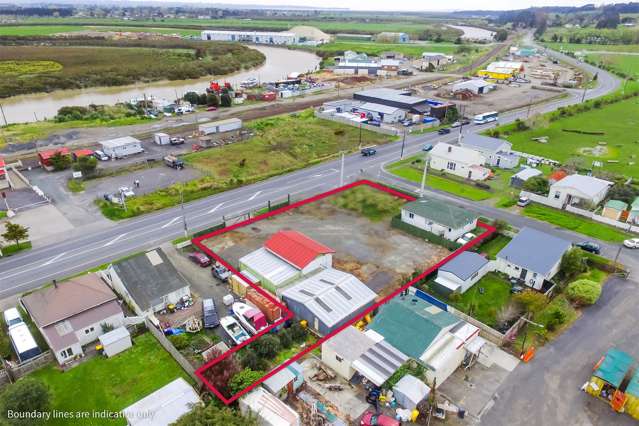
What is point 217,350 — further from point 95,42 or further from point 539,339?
point 95,42

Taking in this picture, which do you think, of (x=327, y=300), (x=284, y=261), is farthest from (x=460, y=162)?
(x=327, y=300)

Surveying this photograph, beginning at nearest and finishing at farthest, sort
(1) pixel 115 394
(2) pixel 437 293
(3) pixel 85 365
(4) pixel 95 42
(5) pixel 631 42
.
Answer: (1) pixel 115 394 < (3) pixel 85 365 < (2) pixel 437 293 < (4) pixel 95 42 < (5) pixel 631 42

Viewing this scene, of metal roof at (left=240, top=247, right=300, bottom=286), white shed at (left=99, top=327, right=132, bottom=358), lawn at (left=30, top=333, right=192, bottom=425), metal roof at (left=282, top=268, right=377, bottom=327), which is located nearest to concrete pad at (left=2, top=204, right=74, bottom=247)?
white shed at (left=99, top=327, right=132, bottom=358)

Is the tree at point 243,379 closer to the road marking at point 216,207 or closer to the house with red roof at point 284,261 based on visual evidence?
the house with red roof at point 284,261

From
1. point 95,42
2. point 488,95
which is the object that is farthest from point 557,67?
point 95,42

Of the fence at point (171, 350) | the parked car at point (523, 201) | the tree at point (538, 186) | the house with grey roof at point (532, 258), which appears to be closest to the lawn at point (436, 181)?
the parked car at point (523, 201)

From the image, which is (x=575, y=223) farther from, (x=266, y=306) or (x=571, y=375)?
(x=266, y=306)
